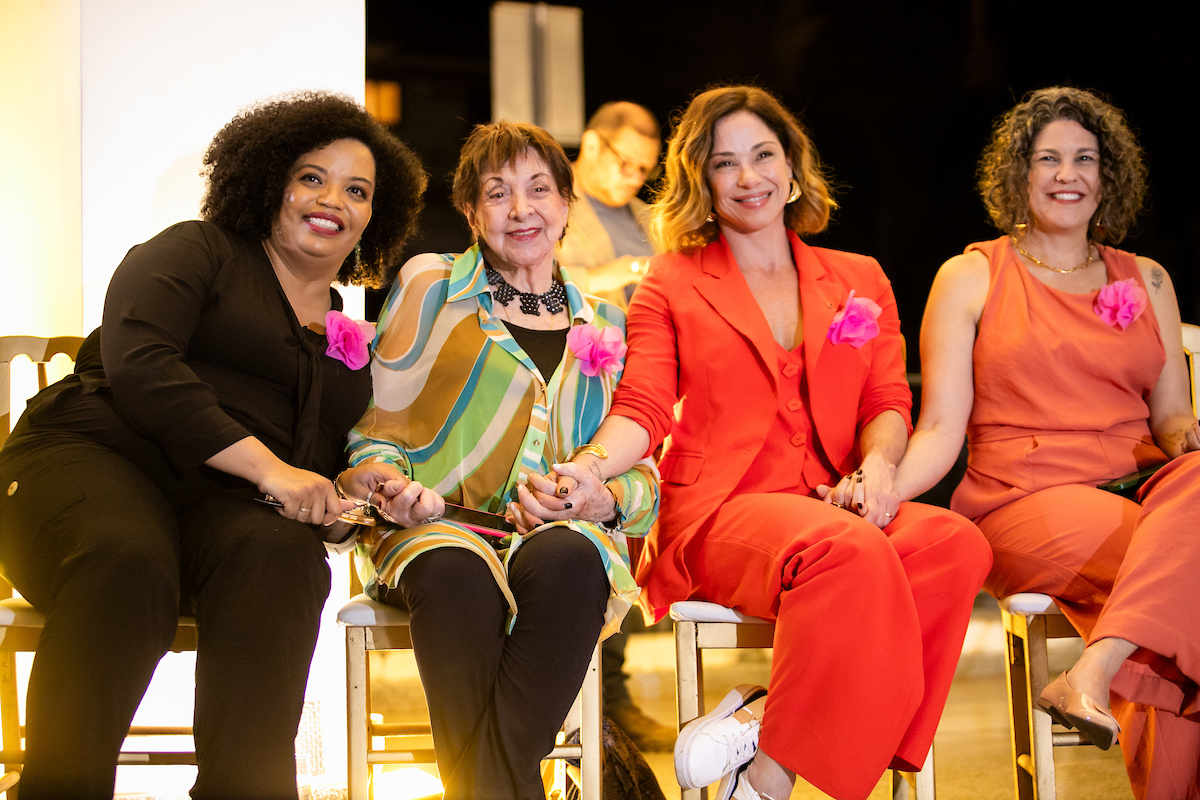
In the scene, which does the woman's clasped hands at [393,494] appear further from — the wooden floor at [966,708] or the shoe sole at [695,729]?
the wooden floor at [966,708]

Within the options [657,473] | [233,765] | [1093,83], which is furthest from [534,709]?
[1093,83]

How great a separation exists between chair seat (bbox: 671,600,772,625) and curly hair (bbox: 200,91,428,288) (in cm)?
101

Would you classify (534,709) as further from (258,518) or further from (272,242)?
(272,242)

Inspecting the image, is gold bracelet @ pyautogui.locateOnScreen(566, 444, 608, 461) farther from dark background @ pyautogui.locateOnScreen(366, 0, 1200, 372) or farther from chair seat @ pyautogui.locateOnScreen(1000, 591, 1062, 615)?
dark background @ pyautogui.locateOnScreen(366, 0, 1200, 372)

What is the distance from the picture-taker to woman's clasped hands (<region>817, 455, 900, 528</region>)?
69.7 inches

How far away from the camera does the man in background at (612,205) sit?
9.71 feet

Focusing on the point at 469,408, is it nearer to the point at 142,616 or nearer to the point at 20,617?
the point at 142,616

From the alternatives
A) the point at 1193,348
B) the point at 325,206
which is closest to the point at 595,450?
the point at 325,206

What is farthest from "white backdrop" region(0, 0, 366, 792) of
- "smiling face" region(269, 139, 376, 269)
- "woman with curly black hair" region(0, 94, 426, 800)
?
"smiling face" region(269, 139, 376, 269)

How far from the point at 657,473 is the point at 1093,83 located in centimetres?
268

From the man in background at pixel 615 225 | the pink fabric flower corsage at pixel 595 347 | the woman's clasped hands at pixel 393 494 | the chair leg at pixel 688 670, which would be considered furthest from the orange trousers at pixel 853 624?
the man in background at pixel 615 225

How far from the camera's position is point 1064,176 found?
215cm

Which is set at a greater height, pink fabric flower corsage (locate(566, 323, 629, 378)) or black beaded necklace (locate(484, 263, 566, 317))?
black beaded necklace (locate(484, 263, 566, 317))

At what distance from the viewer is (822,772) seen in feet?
4.87
